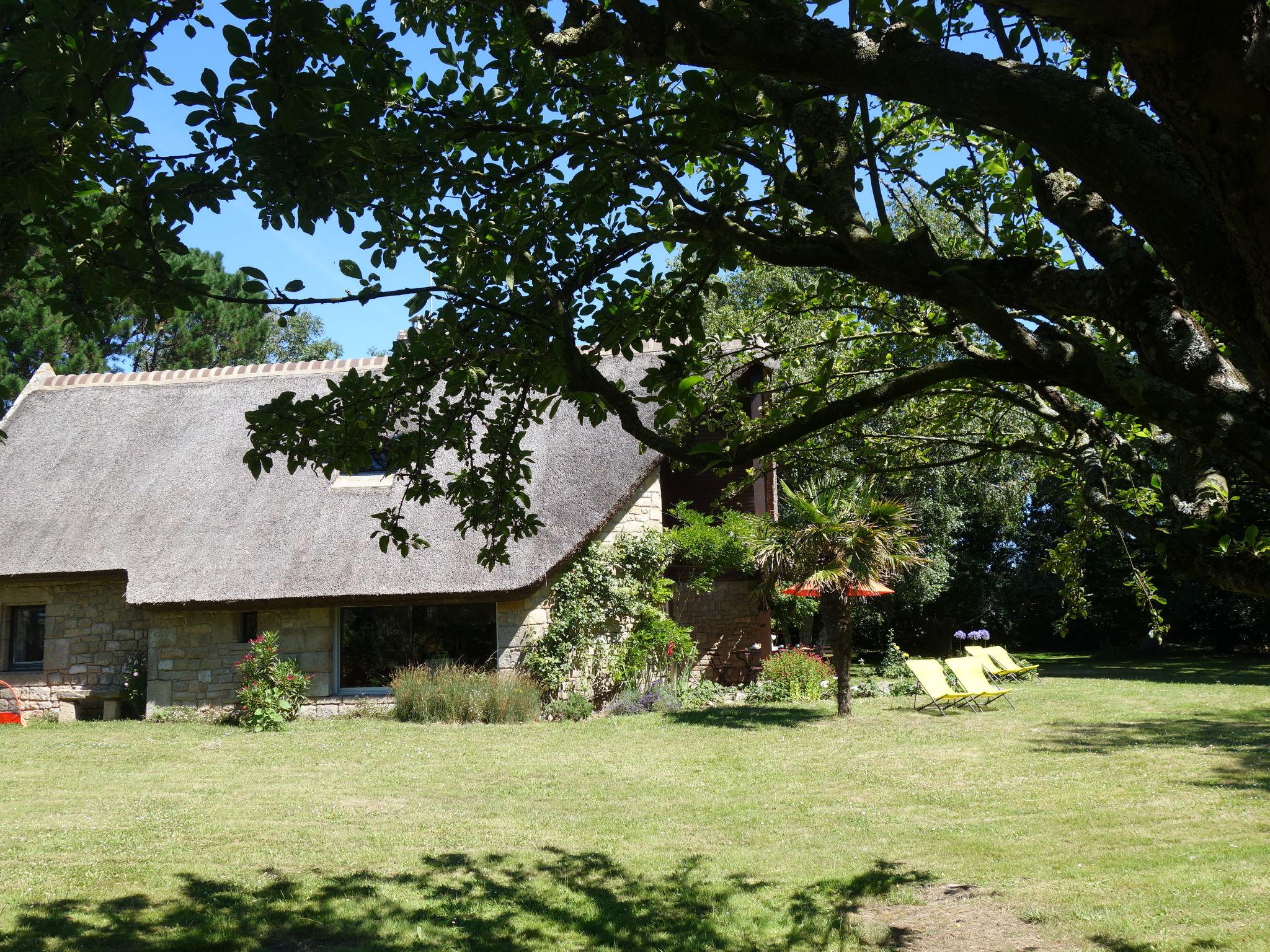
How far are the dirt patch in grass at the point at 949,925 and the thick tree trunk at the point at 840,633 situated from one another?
706 centimetres

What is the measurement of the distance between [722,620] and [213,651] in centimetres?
817

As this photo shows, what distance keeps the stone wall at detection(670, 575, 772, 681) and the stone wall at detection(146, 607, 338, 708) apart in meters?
5.81

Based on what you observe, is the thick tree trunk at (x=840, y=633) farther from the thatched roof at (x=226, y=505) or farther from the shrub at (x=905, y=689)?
the thatched roof at (x=226, y=505)

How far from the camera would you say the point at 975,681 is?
47.8ft

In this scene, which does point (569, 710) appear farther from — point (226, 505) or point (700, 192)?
point (700, 192)

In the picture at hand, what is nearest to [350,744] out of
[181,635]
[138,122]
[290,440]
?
[181,635]

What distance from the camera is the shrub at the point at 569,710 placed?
45.5 ft

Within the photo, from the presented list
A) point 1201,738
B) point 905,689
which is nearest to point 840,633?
point 905,689

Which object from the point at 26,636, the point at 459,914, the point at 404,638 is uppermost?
the point at 26,636

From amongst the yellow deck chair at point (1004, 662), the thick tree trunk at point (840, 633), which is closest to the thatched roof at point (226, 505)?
the thick tree trunk at point (840, 633)

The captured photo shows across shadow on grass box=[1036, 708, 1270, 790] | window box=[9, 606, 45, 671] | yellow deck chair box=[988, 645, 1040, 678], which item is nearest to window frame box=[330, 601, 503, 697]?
window box=[9, 606, 45, 671]

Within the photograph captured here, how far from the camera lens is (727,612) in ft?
56.2

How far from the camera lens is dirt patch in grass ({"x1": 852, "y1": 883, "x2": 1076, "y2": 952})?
5.14 m

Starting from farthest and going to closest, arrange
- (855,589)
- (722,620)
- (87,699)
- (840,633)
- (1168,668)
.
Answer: (1168,668) < (722,620) < (87,699) < (840,633) < (855,589)
